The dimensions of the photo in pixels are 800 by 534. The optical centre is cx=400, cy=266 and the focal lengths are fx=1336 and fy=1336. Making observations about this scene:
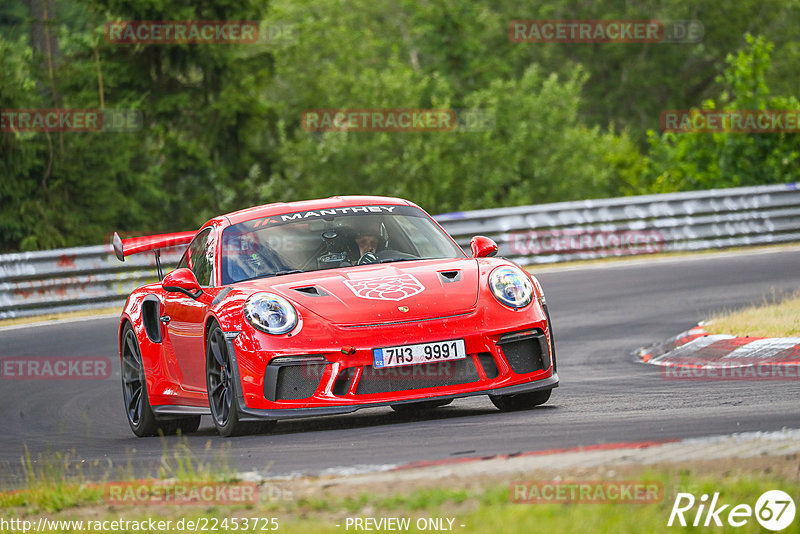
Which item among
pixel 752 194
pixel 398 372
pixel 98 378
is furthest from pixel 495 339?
pixel 752 194

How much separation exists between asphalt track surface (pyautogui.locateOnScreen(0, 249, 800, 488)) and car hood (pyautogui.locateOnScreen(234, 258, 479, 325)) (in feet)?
2.10

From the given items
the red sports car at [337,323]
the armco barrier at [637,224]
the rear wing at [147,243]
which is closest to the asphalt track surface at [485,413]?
the red sports car at [337,323]

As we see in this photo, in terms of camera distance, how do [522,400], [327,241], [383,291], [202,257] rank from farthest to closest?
1. [202,257]
2. [327,241]
3. [522,400]
4. [383,291]

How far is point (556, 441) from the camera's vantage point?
5961 mm

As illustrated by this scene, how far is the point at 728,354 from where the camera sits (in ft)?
34.1

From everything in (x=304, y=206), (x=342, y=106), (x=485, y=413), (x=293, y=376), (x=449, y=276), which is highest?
(x=304, y=206)

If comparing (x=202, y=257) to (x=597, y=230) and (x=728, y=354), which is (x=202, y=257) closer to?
(x=728, y=354)

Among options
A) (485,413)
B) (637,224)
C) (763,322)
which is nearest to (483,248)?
(485,413)

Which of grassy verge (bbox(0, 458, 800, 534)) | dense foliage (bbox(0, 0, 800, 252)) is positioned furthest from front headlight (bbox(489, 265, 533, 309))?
dense foliage (bbox(0, 0, 800, 252))

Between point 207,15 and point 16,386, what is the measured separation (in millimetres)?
20756

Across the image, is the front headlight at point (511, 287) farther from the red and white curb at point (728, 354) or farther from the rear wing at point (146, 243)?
the rear wing at point (146, 243)

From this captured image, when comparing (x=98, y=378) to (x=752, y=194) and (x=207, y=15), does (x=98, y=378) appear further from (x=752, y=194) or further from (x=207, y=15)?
(x=207, y=15)

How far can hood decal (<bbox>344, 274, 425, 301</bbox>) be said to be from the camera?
299 inches

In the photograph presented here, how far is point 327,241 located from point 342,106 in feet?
115
